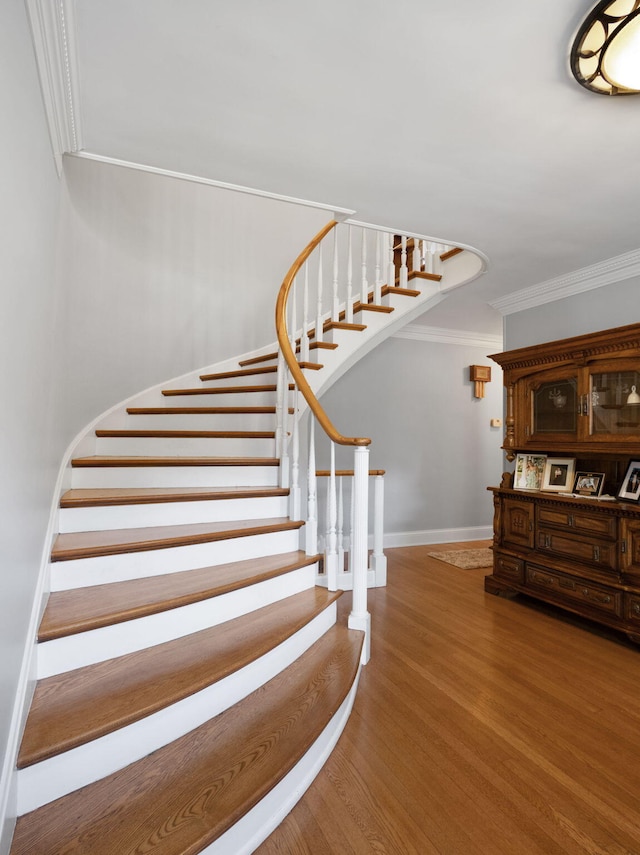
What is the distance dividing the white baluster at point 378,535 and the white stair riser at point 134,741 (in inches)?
71.0

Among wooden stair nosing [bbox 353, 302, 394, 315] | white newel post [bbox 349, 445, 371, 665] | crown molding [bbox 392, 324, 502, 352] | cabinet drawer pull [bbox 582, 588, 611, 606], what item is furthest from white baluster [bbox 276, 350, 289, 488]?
crown molding [bbox 392, 324, 502, 352]

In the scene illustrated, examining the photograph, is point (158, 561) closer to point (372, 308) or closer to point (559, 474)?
point (372, 308)

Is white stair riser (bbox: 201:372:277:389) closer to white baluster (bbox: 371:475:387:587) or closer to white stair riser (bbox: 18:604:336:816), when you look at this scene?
white baluster (bbox: 371:475:387:587)

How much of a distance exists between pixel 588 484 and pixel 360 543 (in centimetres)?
184

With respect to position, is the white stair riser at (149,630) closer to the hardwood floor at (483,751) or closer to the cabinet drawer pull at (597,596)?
the hardwood floor at (483,751)

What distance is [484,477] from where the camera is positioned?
5711 mm

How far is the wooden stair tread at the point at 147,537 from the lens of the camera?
6.15 ft

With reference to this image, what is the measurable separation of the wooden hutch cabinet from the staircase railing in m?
0.97

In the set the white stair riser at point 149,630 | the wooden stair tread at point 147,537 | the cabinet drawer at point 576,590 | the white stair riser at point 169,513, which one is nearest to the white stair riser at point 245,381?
the white stair riser at point 169,513

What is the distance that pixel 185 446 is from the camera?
10.4 ft

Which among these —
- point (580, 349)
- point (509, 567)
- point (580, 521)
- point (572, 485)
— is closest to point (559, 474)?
point (572, 485)

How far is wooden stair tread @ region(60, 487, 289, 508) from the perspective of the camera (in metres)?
2.20

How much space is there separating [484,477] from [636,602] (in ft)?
10.1

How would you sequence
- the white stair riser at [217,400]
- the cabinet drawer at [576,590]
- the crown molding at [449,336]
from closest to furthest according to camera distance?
1. the cabinet drawer at [576,590]
2. the white stair riser at [217,400]
3. the crown molding at [449,336]
